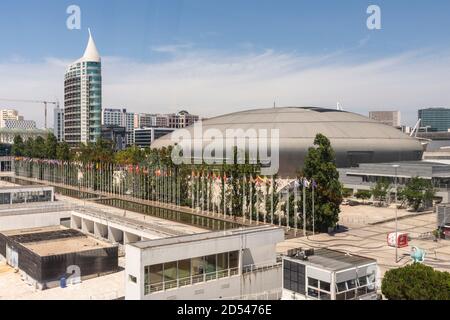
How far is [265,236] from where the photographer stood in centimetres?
2558

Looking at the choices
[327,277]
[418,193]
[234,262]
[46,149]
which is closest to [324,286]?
[327,277]

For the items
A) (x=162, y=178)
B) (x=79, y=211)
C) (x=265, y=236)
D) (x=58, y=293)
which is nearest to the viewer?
(x=265, y=236)

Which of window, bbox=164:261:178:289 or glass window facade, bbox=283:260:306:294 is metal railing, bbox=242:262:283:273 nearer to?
glass window facade, bbox=283:260:306:294

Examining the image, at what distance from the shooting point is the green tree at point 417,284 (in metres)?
20.8

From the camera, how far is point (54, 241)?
1394 inches

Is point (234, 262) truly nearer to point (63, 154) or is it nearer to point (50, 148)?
point (63, 154)

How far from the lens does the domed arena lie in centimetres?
9075

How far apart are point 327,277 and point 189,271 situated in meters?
6.70

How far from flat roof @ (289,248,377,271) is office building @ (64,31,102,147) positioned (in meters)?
144

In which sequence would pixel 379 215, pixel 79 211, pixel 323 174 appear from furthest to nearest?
1. pixel 379 215
2. pixel 323 174
3. pixel 79 211

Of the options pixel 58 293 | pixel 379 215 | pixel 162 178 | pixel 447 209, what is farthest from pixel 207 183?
pixel 58 293

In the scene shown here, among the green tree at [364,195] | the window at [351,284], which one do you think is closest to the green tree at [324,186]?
the green tree at [364,195]
